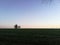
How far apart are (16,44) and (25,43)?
111 cm

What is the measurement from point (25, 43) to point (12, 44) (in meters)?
1.56

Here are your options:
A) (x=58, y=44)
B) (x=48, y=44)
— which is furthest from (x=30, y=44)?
(x=58, y=44)

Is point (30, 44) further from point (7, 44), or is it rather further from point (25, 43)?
point (7, 44)

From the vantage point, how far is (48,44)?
14664 millimetres

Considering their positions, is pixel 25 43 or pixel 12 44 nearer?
pixel 12 44

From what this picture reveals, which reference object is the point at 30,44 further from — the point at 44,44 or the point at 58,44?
the point at 58,44

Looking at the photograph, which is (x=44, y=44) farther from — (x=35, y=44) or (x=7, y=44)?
(x=7, y=44)

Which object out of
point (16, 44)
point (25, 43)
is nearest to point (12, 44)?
point (16, 44)

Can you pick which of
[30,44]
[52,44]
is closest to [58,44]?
[52,44]

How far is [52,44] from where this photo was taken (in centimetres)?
1427

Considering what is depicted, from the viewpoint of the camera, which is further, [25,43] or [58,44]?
[25,43]

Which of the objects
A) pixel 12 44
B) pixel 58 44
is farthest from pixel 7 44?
pixel 58 44

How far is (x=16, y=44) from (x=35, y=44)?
1.83m

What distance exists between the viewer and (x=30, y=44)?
14852mm
